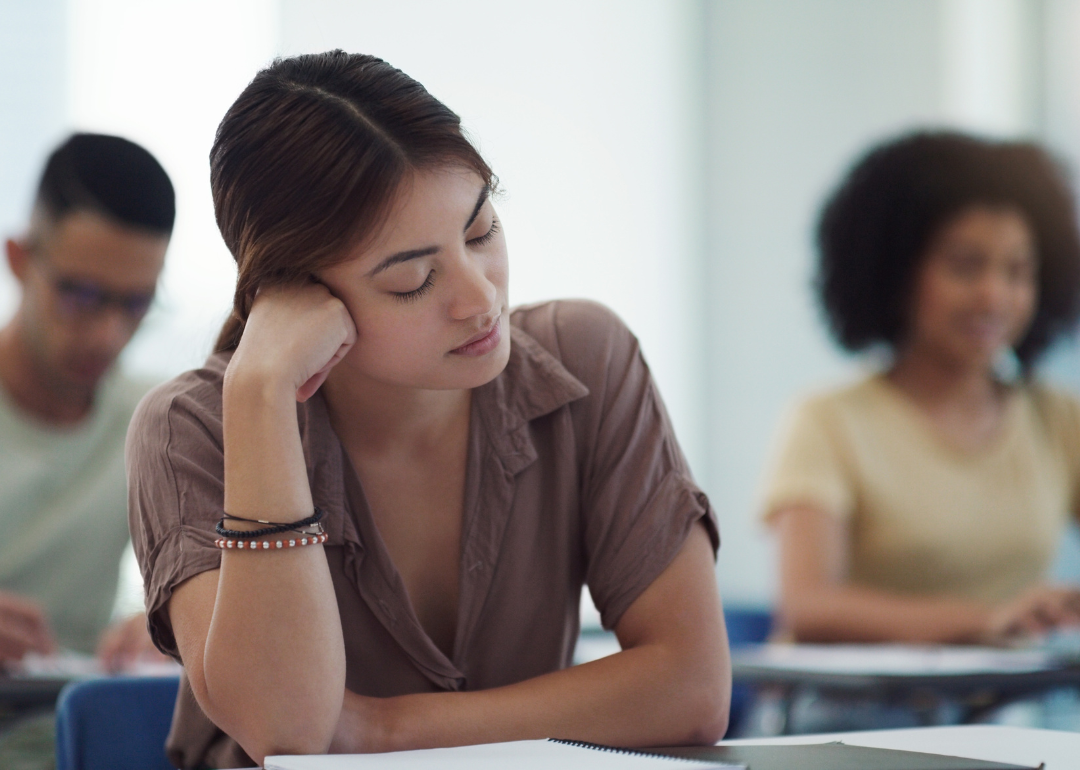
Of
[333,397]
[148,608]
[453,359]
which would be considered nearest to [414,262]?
[453,359]

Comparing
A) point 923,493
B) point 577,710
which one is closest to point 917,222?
point 923,493

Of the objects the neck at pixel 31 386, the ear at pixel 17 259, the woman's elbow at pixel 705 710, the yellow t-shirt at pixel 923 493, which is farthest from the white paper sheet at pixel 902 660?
the ear at pixel 17 259

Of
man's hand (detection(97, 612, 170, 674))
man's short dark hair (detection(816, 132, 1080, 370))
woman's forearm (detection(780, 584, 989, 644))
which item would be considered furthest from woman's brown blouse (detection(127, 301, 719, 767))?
man's short dark hair (detection(816, 132, 1080, 370))

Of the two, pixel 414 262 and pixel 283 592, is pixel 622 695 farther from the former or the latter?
pixel 414 262

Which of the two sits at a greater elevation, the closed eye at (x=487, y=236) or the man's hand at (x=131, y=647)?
the closed eye at (x=487, y=236)

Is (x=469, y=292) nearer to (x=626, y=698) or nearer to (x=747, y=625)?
(x=626, y=698)

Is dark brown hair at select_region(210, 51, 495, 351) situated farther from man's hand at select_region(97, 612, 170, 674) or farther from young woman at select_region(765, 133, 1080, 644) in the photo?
young woman at select_region(765, 133, 1080, 644)

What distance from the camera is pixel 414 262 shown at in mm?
1076

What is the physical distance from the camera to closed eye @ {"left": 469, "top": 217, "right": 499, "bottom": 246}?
112 centimetres

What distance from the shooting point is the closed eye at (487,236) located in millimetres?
1117

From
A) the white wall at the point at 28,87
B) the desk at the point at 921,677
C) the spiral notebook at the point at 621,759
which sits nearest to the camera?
the spiral notebook at the point at 621,759

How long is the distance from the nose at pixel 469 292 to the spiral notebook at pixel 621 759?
15.7 inches

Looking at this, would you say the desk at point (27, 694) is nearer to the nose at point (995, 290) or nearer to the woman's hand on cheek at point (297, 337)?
the woman's hand on cheek at point (297, 337)

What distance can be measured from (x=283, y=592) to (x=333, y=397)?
0.32 m
